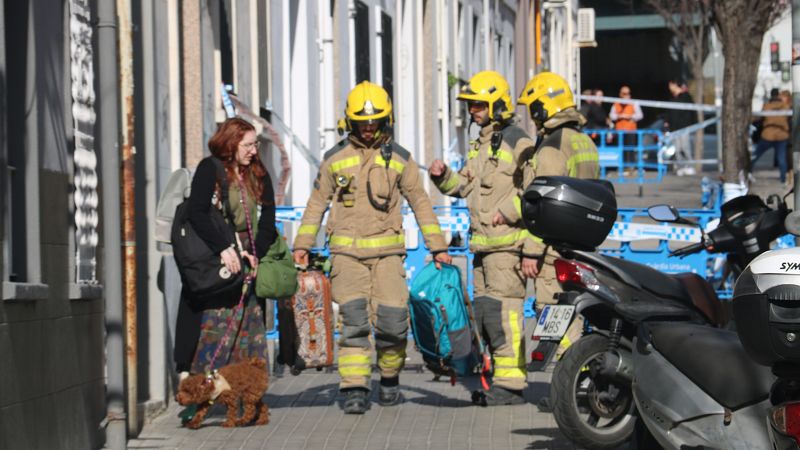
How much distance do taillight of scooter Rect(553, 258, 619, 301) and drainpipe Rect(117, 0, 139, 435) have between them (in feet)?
7.57

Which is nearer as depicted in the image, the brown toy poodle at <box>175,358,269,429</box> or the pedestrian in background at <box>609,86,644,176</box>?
the brown toy poodle at <box>175,358,269,429</box>

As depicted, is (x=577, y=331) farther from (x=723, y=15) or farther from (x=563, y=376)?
(x=723, y=15)

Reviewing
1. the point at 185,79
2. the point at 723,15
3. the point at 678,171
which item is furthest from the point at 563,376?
the point at 678,171

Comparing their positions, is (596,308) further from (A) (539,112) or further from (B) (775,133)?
(B) (775,133)

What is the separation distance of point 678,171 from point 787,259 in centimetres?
3167

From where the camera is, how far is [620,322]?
27.1 ft

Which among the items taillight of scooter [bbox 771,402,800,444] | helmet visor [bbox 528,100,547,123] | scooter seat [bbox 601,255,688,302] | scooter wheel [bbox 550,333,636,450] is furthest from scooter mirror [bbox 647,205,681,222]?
taillight of scooter [bbox 771,402,800,444]

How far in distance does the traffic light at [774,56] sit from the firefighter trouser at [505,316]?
134 ft

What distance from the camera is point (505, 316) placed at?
1033 centimetres

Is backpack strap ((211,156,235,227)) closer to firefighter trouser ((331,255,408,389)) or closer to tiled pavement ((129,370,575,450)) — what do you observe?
firefighter trouser ((331,255,408,389))

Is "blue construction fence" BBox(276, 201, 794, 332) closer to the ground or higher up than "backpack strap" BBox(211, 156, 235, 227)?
closer to the ground

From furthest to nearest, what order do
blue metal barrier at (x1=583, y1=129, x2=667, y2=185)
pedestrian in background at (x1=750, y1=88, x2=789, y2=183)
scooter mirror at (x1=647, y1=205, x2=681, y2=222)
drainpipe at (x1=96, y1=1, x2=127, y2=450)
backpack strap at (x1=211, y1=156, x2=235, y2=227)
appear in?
pedestrian in background at (x1=750, y1=88, x2=789, y2=183) → blue metal barrier at (x1=583, y1=129, x2=667, y2=185) → backpack strap at (x1=211, y1=156, x2=235, y2=227) → scooter mirror at (x1=647, y1=205, x2=681, y2=222) → drainpipe at (x1=96, y1=1, x2=127, y2=450)

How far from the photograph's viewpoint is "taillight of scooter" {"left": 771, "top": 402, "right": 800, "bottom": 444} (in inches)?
204

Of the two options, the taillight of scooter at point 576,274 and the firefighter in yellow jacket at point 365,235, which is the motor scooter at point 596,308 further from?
the firefighter in yellow jacket at point 365,235
